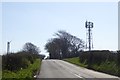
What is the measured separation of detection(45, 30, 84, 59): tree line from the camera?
130 meters

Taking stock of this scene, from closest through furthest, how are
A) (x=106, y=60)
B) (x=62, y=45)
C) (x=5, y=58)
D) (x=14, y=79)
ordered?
1. (x=14, y=79)
2. (x=5, y=58)
3. (x=106, y=60)
4. (x=62, y=45)

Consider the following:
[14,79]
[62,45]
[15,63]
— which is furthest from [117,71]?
[62,45]

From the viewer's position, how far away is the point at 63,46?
425 feet

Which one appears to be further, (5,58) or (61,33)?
(61,33)

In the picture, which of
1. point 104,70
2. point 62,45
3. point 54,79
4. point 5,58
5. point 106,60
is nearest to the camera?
point 54,79

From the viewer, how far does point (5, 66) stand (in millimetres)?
35688

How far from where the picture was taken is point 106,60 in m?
52.7

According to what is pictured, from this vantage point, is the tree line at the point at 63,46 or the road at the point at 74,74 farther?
the tree line at the point at 63,46

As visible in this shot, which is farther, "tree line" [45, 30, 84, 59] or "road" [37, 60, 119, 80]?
"tree line" [45, 30, 84, 59]

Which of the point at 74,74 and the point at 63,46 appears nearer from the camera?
the point at 74,74

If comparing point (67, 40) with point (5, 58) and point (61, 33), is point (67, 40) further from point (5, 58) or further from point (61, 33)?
point (5, 58)

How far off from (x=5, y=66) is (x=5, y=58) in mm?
1060

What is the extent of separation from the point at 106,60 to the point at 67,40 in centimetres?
7935

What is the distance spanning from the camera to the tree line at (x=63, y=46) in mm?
130125
